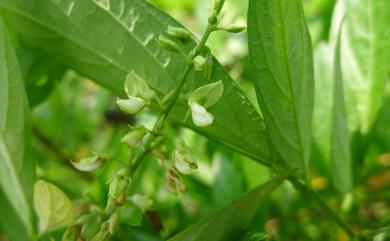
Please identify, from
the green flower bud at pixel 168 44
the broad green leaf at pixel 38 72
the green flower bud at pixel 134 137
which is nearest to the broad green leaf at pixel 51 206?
the green flower bud at pixel 134 137

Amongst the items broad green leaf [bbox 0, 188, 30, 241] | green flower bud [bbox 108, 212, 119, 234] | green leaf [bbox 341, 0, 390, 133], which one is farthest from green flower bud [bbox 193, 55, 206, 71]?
broad green leaf [bbox 0, 188, 30, 241]

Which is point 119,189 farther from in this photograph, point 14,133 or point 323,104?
point 323,104

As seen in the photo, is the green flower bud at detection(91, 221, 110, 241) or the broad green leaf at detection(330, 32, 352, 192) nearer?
the green flower bud at detection(91, 221, 110, 241)

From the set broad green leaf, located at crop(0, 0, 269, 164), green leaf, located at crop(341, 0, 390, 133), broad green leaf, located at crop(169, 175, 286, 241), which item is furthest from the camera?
green leaf, located at crop(341, 0, 390, 133)

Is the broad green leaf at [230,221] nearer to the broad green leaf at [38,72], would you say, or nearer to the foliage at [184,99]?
the foliage at [184,99]

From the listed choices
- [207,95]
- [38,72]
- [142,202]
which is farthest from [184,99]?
[38,72]

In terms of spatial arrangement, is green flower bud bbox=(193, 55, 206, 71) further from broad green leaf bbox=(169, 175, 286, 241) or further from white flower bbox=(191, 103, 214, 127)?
broad green leaf bbox=(169, 175, 286, 241)
